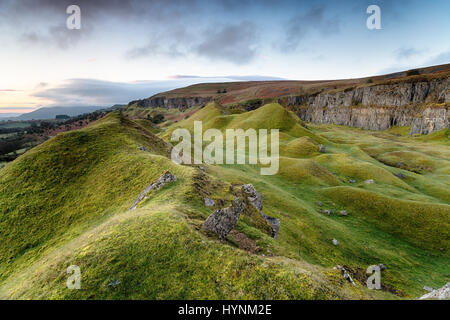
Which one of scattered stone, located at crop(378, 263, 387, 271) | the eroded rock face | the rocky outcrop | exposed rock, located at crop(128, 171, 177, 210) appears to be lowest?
scattered stone, located at crop(378, 263, 387, 271)

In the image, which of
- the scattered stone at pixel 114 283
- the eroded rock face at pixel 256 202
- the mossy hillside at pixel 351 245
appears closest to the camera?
the scattered stone at pixel 114 283

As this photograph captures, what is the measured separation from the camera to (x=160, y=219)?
12.5m

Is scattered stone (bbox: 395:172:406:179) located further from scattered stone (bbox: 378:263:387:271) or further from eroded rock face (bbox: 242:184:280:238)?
eroded rock face (bbox: 242:184:280:238)

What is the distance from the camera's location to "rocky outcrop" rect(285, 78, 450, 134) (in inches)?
4923

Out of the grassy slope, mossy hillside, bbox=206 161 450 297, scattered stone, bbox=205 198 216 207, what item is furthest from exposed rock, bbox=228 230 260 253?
scattered stone, bbox=205 198 216 207

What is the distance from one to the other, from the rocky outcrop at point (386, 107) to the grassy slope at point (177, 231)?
10690 cm

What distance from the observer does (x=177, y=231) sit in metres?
11.4

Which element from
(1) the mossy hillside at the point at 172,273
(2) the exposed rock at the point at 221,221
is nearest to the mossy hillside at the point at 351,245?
(2) the exposed rock at the point at 221,221

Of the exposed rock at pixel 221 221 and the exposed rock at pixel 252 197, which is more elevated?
the exposed rock at pixel 221 221

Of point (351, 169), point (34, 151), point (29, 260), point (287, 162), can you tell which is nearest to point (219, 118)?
point (287, 162)

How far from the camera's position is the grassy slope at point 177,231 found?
362 inches

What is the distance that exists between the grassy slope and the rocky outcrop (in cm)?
10690

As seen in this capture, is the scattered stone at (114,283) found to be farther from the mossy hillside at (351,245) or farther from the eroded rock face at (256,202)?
the eroded rock face at (256,202)

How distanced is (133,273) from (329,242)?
25.2m
